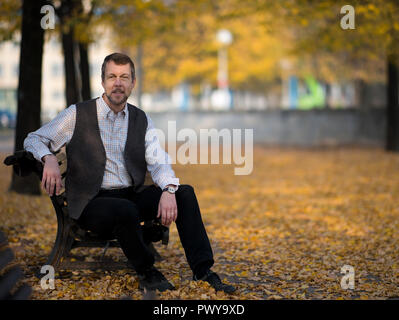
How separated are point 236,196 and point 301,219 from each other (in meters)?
2.78

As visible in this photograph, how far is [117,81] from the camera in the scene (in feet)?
14.9

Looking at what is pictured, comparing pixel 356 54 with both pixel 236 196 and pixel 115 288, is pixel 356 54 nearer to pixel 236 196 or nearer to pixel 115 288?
pixel 236 196

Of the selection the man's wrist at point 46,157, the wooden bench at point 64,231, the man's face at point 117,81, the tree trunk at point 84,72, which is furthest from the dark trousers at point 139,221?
the tree trunk at point 84,72

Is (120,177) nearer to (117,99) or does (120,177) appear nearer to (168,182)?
(168,182)

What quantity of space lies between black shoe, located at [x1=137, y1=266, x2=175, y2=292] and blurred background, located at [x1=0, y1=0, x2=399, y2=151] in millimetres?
5719

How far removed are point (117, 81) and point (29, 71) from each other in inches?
217

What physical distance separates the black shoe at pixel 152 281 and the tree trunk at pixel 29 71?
18.7ft

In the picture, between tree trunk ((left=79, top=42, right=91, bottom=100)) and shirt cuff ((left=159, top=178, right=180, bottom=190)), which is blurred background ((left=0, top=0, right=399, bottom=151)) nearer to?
tree trunk ((left=79, top=42, right=91, bottom=100))

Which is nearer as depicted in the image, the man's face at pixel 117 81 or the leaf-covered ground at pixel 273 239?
the man's face at pixel 117 81

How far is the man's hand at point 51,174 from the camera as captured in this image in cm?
421
